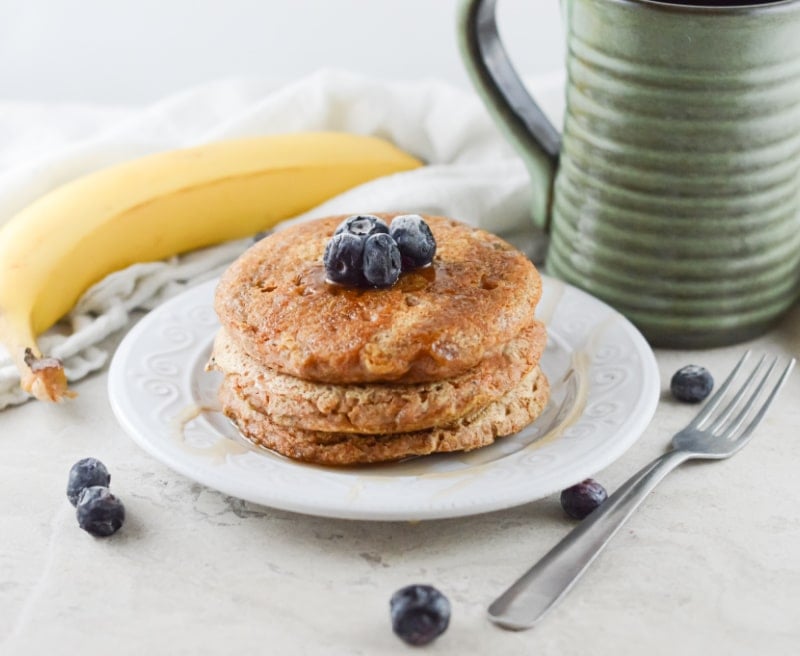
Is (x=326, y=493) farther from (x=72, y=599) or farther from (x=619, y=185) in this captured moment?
(x=619, y=185)

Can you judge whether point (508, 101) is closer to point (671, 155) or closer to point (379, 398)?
point (671, 155)

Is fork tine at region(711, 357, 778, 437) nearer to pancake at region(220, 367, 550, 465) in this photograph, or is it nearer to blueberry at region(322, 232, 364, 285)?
pancake at region(220, 367, 550, 465)

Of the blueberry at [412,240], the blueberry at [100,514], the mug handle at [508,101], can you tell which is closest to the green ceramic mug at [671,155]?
the mug handle at [508,101]

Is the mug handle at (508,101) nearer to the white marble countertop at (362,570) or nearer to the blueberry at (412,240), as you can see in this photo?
the blueberry at (412,240)

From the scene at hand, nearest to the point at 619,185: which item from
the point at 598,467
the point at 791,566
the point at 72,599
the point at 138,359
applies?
the point at 598,467

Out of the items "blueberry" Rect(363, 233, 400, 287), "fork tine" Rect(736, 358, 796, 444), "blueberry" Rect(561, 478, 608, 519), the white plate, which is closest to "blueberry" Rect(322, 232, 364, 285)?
"blueberry" Rect(363, 233, 400, 287)

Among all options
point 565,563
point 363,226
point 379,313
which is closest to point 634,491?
point 565,563
